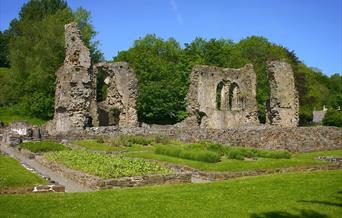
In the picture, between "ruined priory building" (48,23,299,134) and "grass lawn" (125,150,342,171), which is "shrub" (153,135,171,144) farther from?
"grass lawn" (125,150,342,171)

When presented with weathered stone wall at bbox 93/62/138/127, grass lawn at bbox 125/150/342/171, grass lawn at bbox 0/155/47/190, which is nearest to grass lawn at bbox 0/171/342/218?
grass lawn at bbox 0/155/47/190

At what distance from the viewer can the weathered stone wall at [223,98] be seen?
4512 centimetres

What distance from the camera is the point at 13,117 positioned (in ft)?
183

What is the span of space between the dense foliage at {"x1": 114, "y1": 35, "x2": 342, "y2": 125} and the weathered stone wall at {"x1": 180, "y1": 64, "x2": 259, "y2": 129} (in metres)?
9.05

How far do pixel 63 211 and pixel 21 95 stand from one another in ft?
164

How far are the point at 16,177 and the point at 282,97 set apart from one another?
30.2 metres

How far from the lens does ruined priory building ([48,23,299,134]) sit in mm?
37062

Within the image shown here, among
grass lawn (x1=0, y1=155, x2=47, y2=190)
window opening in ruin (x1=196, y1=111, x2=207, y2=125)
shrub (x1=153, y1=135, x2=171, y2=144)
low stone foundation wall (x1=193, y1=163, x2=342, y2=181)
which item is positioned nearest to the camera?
grass lawn (x1=0, y1=155, x2=47, y2=190)

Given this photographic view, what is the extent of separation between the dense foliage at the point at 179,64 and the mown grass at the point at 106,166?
109ft

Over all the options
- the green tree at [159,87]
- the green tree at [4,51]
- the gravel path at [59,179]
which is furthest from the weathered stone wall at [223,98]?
the green tree at [4,51]

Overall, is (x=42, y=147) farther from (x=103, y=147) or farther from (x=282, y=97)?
(x=282, y=97)

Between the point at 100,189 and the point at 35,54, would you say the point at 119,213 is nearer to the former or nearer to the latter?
the point at 100,189

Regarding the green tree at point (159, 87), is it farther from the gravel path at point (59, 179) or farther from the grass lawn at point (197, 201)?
the grass lawn at point (197, 201)

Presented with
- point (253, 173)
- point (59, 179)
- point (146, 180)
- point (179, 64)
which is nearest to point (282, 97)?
point (179, 64)
